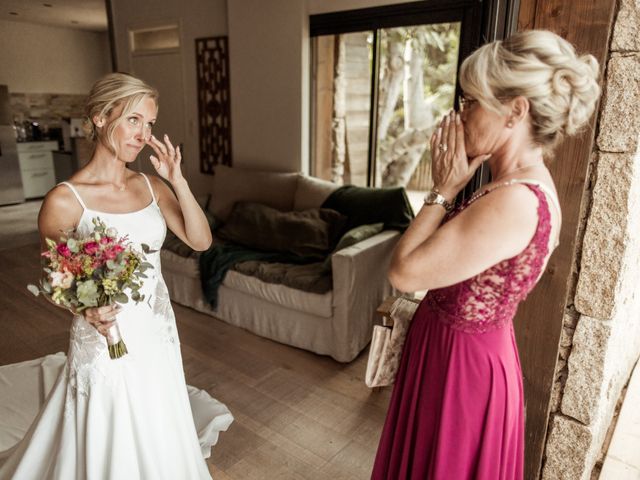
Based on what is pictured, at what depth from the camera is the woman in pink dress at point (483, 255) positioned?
99 centimetres

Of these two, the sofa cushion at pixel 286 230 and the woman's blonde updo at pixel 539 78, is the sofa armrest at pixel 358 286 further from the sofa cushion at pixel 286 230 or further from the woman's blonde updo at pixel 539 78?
the woman's blonde updo at pixel 539 78

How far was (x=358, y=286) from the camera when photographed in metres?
2.96

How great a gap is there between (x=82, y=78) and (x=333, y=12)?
673 centimetres

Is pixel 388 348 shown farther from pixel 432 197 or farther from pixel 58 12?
pixel 58 12

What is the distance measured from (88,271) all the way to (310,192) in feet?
8.97

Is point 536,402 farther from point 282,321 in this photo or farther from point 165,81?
point 165,81

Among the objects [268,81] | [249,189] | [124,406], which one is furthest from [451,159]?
[268,81]

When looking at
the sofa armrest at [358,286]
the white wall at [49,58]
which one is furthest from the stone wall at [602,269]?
→ the white wall at [49,58]

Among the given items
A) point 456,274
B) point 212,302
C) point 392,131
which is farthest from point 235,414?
point 392,131

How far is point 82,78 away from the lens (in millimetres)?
8688

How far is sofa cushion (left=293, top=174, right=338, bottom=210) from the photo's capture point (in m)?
3.85

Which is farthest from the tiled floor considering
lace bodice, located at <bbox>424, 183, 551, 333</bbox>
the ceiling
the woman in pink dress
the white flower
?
the ceiling

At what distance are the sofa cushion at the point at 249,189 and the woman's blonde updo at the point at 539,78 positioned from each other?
10.2 feet

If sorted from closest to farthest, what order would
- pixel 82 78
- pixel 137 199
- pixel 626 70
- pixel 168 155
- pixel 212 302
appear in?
pixel 626 70
pixel 168 155
pixel 137 199
pixel 212 302
pixel 82 78
